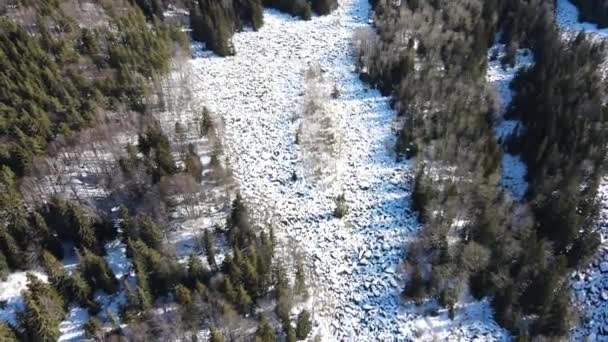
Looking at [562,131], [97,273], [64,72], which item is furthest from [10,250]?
[562,131]

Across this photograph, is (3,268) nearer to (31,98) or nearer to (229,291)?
(229,291)

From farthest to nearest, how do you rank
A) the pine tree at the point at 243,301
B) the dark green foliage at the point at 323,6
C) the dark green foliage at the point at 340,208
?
the dark green foliage at the point at 323,6
the dark green foliage at the point at 340,208
the pine tree at the point at 243,301

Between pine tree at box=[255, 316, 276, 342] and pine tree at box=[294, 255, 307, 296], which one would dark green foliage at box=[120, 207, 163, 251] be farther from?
pine tree at box=[294, 255, 307, 296]

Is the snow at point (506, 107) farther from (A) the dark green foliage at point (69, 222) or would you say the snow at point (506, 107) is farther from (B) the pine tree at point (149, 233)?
(A) the dark green foliage at point (69, 222)

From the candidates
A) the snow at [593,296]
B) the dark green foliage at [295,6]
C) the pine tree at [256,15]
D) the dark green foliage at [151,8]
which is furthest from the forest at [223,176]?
the dark green foliage at [295,6]

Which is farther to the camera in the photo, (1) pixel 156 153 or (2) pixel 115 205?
(1) pixel 156 153
